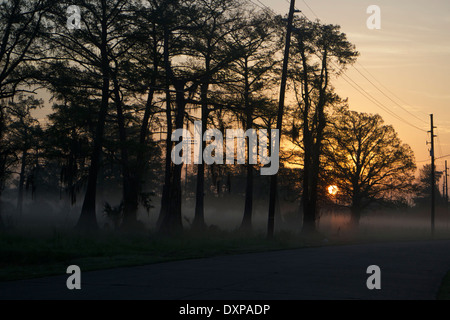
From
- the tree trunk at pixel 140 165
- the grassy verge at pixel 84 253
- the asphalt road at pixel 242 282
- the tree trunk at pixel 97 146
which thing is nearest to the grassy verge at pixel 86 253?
the grassy verge at pixel 84 253

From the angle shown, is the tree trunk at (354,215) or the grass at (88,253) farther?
the tree trunk at (354,215)

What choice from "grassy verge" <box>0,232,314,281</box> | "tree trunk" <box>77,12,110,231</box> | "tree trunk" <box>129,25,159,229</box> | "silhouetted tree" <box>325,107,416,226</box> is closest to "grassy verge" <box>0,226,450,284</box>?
"grassy verge" <box>0,232,314,281</box>

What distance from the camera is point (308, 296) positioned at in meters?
10.8

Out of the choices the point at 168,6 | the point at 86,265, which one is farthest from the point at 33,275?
the point at 168,6

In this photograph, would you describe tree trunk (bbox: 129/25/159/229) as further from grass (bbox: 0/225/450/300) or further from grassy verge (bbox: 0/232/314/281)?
grassy verge (bbox: 0/232/314/281)

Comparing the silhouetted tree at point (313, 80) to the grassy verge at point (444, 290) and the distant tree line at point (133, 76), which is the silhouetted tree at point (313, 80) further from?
the grassy verge at point (444, 290)

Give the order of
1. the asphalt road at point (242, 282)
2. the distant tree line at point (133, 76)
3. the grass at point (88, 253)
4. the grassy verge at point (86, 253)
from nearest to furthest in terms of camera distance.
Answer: the asphalt road at point (242, 282), the grass at point (88, 253), the grassy verge at point (86, 253), the distant tree line at point (133, 76)

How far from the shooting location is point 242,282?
509 inches

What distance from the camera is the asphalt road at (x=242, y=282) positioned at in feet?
36.1

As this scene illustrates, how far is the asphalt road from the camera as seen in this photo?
1101cm

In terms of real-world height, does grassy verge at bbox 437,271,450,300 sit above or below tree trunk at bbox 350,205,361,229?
above
